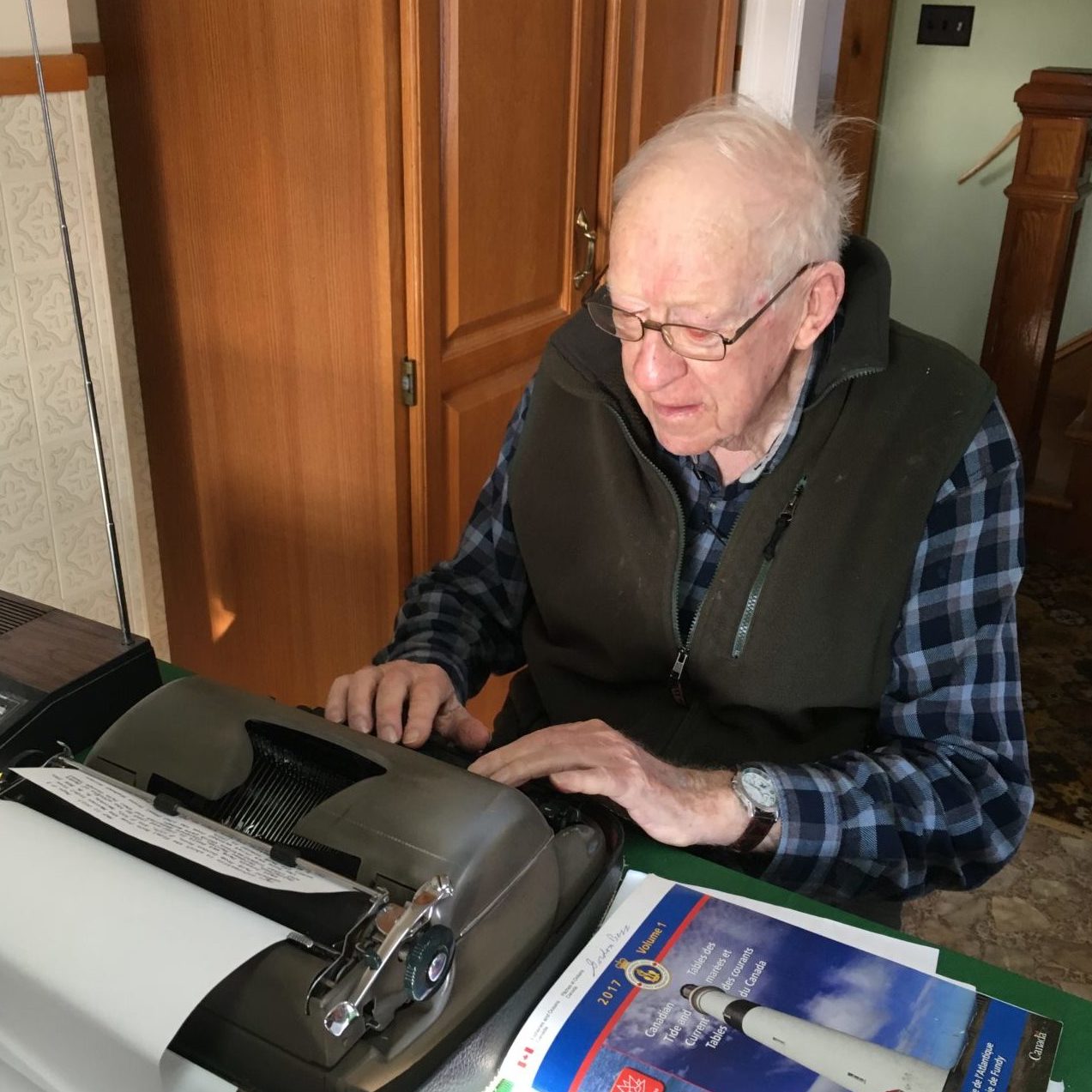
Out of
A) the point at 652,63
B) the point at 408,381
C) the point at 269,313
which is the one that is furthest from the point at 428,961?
the point at 652,63

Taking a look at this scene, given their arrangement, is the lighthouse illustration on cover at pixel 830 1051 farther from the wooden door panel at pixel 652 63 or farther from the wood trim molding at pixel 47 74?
the wooden door panel at pixel 652 63

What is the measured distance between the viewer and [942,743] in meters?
1.08

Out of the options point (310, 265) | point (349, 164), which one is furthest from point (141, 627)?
point (349, 164)

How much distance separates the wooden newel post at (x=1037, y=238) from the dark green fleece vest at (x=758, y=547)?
2322 millimetres

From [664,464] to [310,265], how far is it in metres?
0.70

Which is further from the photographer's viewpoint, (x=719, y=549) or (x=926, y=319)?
(x=926, y=319)

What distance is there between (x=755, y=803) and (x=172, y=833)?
1.62ft

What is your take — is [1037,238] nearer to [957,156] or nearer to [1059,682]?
[957,156]

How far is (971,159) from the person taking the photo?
13.2ft

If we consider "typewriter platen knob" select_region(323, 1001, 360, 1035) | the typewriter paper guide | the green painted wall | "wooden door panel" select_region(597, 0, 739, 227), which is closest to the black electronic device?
the typewriter paper guide

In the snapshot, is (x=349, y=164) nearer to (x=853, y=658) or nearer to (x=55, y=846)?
(x=853, y=658)

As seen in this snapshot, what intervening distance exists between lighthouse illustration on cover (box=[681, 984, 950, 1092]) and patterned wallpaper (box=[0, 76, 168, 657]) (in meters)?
1.26

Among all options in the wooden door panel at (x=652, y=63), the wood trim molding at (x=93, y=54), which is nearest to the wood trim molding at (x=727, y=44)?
the wooden door panel at (x=652, y=63)

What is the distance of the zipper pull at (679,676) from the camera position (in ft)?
3.92
